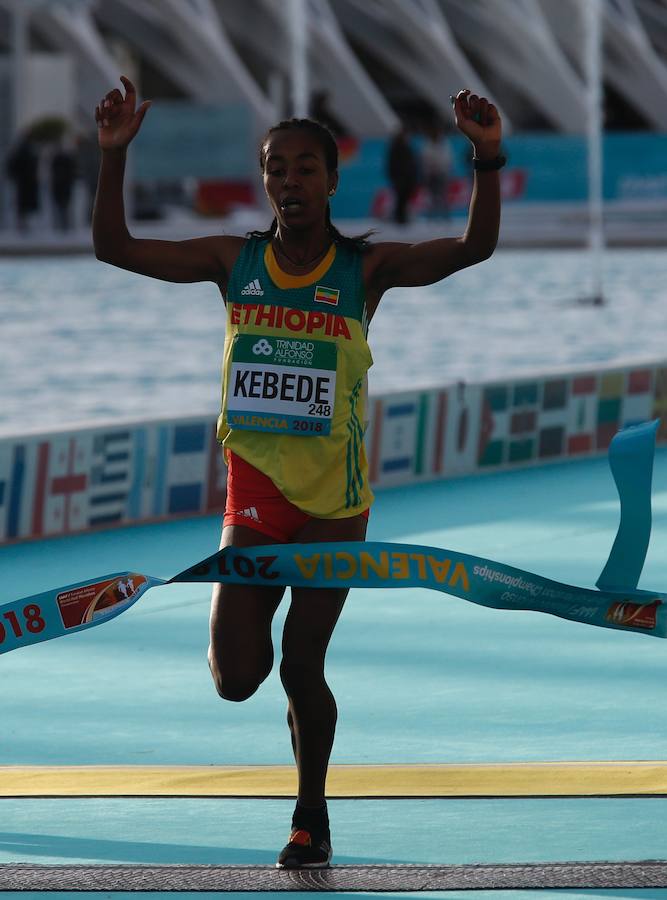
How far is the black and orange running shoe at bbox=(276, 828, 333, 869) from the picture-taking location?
4828mm

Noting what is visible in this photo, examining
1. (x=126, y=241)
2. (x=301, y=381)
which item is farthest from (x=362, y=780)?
(x=126, y=241)

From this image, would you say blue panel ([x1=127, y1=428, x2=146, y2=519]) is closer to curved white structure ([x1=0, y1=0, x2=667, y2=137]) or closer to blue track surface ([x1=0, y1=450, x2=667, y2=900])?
blue track surface ([x1=0, y1=450, x2=667, y2=900])

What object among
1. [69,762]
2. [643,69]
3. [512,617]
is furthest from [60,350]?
[643,69]

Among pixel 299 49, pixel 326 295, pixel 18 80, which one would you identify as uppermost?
pixel 299 49

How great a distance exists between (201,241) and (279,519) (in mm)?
722

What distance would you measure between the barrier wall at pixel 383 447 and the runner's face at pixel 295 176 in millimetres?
6003

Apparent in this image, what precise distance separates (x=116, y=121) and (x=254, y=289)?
21.0 inches

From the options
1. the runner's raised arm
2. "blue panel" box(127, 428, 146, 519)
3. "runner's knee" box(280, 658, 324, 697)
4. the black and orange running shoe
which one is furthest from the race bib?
"blue panel" box(127, 428, 146, 519)

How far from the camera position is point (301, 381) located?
194 inches

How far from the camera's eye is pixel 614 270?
34188 mm

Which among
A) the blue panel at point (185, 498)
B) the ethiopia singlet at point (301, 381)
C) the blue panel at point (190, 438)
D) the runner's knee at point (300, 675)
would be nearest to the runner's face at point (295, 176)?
the ethiopia singlet at point (301, 381)

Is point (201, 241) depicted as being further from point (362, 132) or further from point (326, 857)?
point (362, 132)

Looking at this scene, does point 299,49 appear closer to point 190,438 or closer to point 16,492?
point 190,438

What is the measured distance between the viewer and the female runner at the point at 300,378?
4.88 meters
